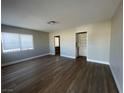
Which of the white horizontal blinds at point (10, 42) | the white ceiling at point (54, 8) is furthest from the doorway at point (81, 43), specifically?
the white horizontal blinds at point (10, 42)

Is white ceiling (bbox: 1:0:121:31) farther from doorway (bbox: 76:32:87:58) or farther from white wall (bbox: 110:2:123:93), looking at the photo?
doorway (bbox: 76:32:87:58)

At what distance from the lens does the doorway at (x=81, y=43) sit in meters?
5.67

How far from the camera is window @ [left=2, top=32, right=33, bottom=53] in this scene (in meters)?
4.07

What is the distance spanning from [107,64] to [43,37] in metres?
4.97

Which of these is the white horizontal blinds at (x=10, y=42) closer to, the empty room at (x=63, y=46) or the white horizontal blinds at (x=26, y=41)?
the empty room at (x=63, y=46)

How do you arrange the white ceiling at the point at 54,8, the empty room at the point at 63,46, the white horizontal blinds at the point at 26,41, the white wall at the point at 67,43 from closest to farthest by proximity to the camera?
1. the white ceiling at the point at 54,8
2. the empty room at the point at 63,46
3. the white horizontal blinds at the point at 26,41
4. the white wall at the point at 67,43

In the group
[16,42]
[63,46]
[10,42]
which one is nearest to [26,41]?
[16,42]

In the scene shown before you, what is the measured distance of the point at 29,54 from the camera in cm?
548

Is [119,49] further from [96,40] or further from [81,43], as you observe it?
[81,43]

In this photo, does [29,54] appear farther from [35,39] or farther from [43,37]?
[43,37]

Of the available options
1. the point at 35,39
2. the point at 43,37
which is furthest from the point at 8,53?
the point at 43,37

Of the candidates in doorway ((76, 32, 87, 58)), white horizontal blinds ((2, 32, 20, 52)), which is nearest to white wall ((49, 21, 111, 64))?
doorway ((76, 32, 87, 58))

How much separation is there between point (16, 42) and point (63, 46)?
319 cm

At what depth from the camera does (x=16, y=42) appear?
460 centimetres
